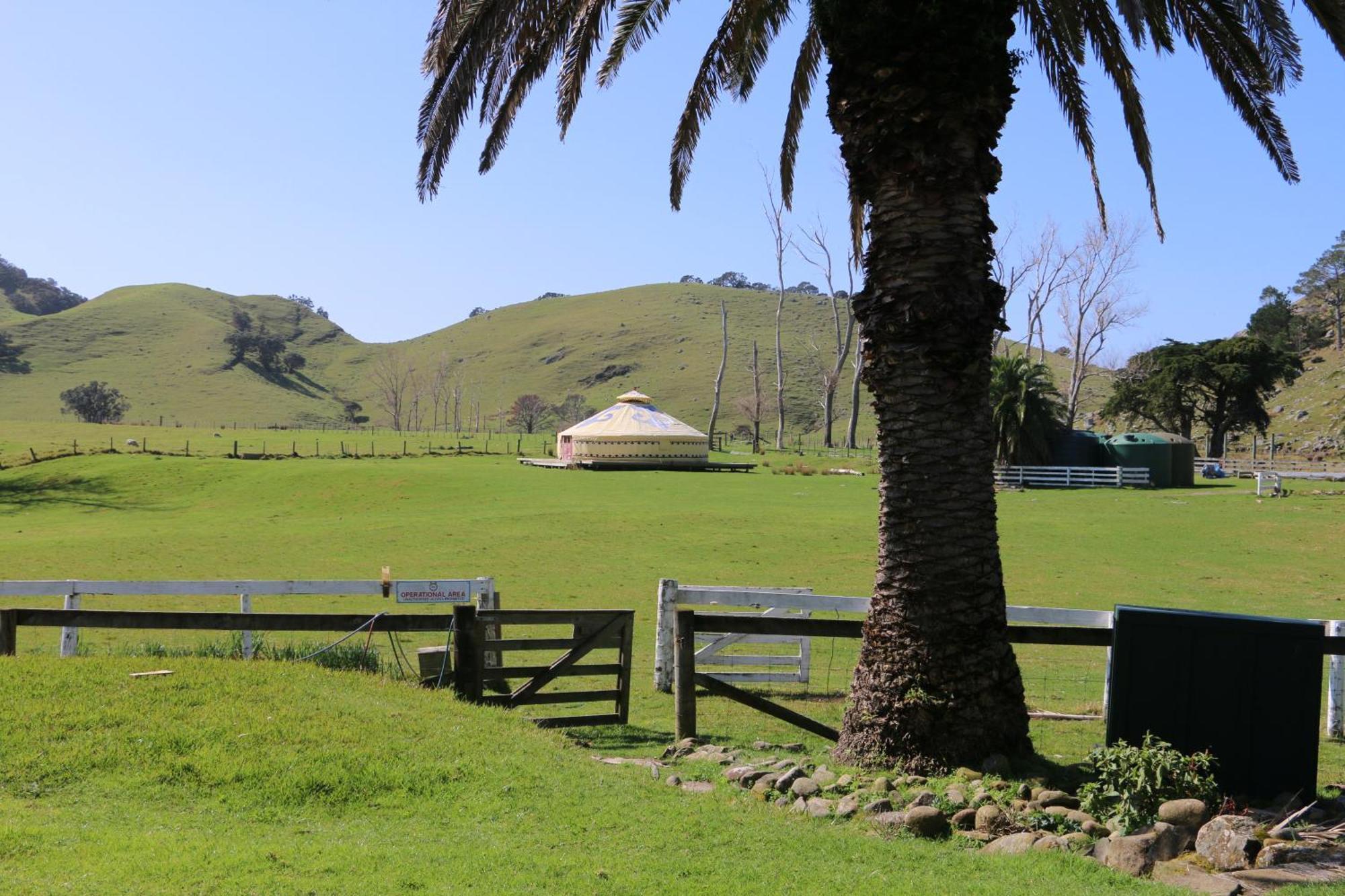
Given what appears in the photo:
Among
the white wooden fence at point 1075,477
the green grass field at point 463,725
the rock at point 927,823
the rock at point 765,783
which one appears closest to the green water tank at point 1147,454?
the white wooden fence at point 1075,477

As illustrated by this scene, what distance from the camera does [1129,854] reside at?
19.2 feet

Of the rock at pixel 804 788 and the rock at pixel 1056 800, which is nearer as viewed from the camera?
the rock at pixel 1056 800

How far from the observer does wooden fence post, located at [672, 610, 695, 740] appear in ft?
28.8

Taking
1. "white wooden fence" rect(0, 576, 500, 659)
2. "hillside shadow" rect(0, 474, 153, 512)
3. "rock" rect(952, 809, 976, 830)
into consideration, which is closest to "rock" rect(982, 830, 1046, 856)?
"rock" rect(952, 809, 976, 830)

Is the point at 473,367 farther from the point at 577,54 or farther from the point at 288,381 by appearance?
the point at 577,54

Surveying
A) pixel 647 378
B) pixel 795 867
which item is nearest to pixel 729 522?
pixel 795 867

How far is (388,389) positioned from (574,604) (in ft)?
510

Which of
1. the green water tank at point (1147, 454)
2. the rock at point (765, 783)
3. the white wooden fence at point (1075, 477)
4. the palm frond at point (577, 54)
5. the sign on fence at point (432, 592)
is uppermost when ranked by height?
the palm frond at point (577, 54)

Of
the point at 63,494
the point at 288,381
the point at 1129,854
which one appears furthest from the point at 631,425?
the point at 288,381

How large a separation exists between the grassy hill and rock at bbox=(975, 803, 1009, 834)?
417 feet

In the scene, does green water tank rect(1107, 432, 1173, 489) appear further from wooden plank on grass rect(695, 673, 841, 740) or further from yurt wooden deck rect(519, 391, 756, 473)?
wooden plank on grass rect(695, 673, 841, 740)

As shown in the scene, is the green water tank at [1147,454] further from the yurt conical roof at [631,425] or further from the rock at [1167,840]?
the rock at [1167,840]

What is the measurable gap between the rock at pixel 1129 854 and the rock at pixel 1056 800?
0.69 metres

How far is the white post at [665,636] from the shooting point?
12.6 metres
